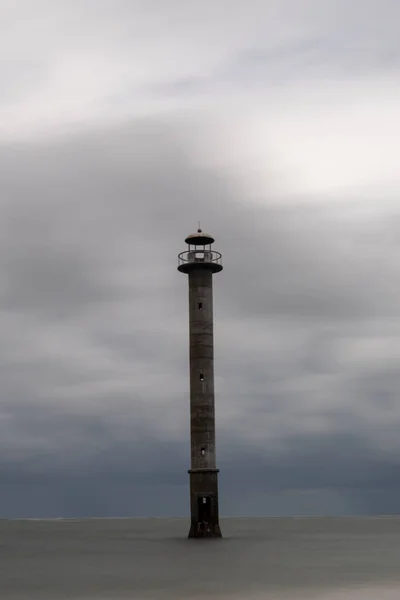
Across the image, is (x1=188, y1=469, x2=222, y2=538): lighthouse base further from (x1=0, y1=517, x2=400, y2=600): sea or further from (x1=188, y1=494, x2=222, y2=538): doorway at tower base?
(x1=0, y1=517, x2=400, y2=600): sea

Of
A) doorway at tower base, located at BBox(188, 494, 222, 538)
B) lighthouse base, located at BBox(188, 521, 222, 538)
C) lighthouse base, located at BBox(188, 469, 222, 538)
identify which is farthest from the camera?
lighthouse base, located at BBox(188, 521, 222, 538)

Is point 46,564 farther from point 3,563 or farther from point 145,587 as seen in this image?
point 145,587

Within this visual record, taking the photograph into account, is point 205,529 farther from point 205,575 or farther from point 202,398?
point 205,575

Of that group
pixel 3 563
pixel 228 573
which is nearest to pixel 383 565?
pixel 228 573

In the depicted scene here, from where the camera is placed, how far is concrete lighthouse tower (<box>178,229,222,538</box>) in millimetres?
58719

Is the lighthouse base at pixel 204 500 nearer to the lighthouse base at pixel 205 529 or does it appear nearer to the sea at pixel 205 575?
the lighthouse base at pixel 205 529

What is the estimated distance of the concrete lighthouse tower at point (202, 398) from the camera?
58.7 meters

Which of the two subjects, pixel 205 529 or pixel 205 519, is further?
pixel 205 529

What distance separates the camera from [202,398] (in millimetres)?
59250

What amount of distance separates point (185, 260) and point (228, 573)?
23701mm

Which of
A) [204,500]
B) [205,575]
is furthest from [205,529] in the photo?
[205,575]

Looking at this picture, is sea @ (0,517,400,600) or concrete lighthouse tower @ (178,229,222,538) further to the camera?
concrete lighthouse tower @ (178,229,222,538)

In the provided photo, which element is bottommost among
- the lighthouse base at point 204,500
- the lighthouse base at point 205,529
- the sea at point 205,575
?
the sea at point 205,575

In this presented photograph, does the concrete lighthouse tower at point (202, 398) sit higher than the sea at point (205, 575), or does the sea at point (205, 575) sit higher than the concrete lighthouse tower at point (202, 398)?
the concrete lighthouse tower at point (202, 398)
